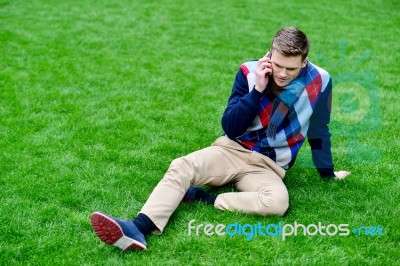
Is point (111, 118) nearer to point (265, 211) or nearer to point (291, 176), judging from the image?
point (291, 176)

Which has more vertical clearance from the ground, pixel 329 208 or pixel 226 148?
pixel 226 148

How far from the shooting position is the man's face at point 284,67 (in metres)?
3.36

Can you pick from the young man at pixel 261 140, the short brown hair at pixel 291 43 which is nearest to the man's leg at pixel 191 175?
the young man at pixel 261 140

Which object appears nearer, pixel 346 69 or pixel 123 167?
pixel 123 167

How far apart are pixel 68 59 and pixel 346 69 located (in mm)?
3323

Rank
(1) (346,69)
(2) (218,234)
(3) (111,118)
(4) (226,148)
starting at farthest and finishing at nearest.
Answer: (1) (346,69)
(3) (111,118)
(4) (226,148)
(2) (218,234)

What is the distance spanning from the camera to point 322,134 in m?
3.81

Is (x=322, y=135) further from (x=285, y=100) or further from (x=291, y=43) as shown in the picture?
(x=291, y=43)

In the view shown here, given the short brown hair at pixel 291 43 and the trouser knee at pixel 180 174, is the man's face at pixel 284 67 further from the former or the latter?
the trouser knee at pixel 180 174

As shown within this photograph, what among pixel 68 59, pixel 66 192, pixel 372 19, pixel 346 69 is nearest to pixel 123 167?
pixel 66 192

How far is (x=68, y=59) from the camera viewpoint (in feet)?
22.5

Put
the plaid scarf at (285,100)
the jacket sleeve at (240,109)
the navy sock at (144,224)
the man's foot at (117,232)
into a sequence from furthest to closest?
the plaid scarf at (285,100) < the jacket sleeve at (240,109) < the navy sock at (144,224) < the man's foot at (117,232)

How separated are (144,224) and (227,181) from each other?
29.9 inches

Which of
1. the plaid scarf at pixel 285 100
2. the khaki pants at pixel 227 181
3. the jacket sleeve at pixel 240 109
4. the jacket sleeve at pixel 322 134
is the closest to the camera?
the khaki pants at pixel 227 181
